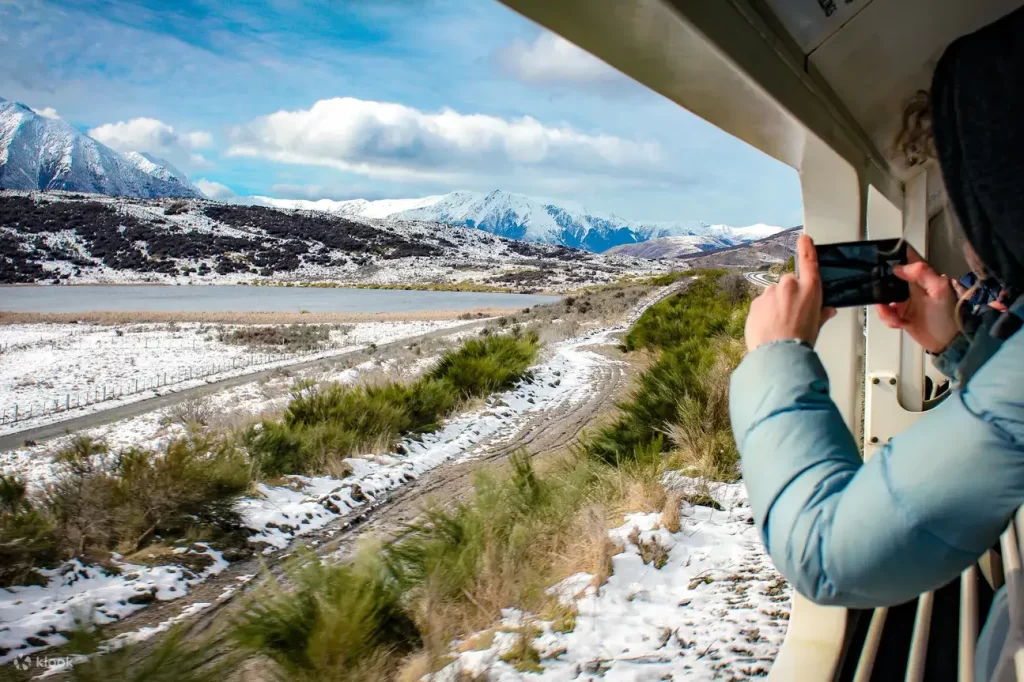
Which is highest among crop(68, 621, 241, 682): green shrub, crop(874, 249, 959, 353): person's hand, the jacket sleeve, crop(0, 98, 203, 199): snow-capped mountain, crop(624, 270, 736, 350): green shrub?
crop(0, 98, 203, 199): snow-capped mountain

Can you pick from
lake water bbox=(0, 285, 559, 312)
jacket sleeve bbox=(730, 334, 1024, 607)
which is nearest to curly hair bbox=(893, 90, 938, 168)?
jacket sleeve bbox=(730, 334, 1024, 607)

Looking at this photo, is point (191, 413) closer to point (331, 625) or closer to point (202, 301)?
point (331, 625)

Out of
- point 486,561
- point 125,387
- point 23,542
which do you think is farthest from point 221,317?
point 486,561

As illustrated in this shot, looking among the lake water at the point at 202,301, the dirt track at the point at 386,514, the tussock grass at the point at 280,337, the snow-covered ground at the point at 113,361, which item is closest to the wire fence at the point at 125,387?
the snow-covered ground at the point at 113,361

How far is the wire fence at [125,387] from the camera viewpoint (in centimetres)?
1232

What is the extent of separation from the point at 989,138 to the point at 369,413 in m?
8.30

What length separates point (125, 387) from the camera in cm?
1510

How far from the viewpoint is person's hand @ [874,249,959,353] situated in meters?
1.37

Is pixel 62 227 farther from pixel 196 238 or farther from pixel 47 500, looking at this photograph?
pixel 47 500

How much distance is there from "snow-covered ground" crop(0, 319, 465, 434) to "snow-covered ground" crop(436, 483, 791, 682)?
1132cm

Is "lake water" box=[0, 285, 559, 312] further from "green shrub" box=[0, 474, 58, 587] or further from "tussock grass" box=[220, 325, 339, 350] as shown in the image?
"green shrub" box=[0, 474, 58, 587]

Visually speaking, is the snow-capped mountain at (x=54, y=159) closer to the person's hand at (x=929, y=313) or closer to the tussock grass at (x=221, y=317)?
the tussock grass at (x=221, y=317)

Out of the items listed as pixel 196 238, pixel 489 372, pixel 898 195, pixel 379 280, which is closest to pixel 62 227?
pixel 196 238

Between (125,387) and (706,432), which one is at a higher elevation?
(706,432)
